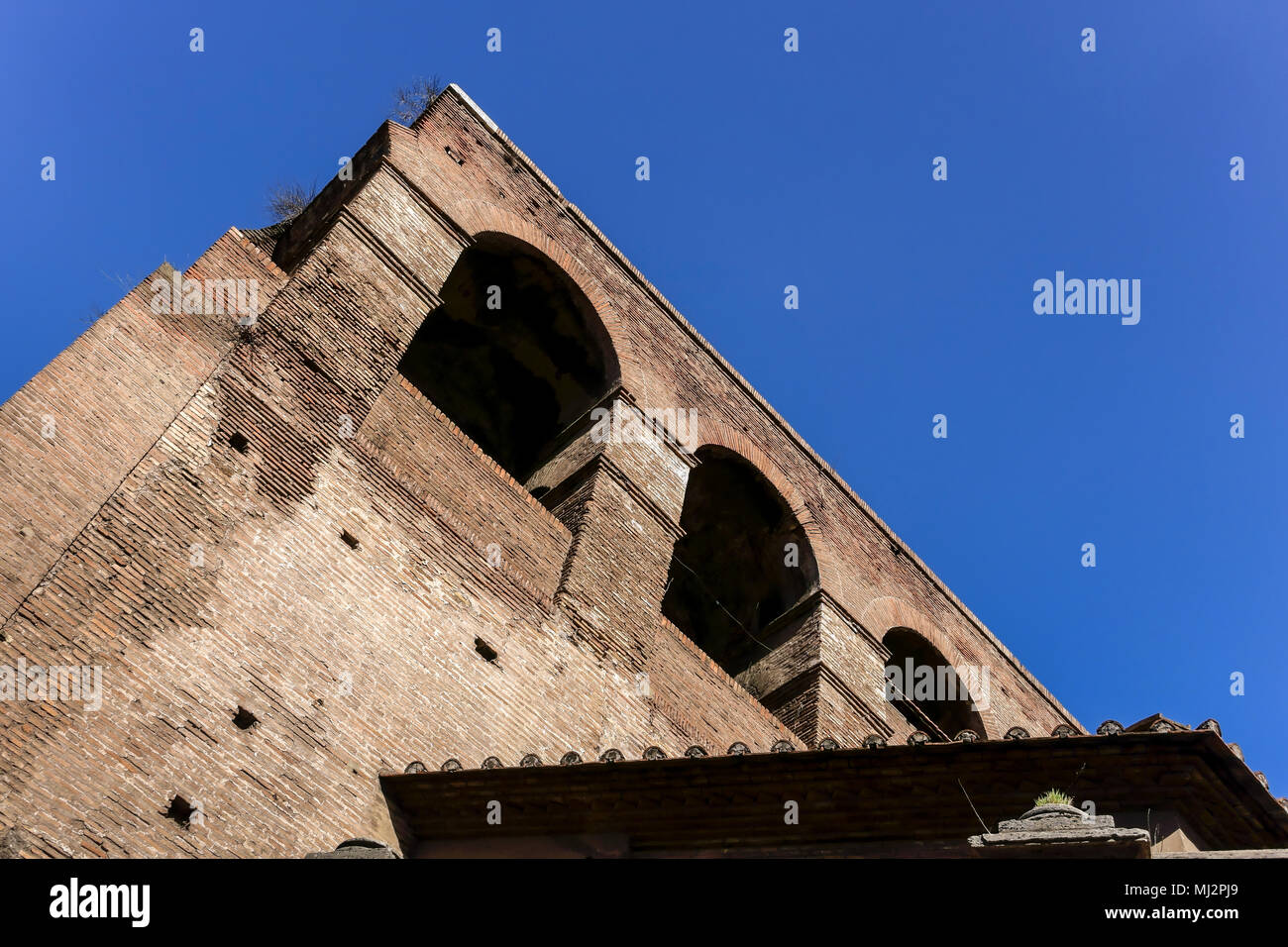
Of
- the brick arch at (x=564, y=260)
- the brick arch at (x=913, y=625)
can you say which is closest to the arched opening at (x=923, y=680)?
the brick arch at (x=913, y=625)

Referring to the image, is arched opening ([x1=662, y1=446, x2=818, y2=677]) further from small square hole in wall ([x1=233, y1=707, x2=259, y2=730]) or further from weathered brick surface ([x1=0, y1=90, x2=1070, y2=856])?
small square hole in wall ([x1=233, y1=707, x2=259, y2=730])

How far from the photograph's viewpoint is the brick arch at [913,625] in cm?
1398

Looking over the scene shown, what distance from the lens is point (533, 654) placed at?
9281 mm

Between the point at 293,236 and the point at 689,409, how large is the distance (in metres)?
4.62

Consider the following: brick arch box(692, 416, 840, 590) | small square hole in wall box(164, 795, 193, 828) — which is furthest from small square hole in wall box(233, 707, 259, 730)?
brick arch box(692, 416, 840, 590)

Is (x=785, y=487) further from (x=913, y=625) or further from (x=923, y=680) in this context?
(x=923, y=680)

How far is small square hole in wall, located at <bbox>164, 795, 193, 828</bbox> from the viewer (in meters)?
6.21

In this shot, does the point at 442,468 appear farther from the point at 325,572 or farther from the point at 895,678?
the point at 895,678

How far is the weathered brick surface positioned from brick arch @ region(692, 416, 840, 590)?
38cm

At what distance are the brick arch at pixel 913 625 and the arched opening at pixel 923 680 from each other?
82 mm

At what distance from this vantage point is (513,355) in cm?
1277

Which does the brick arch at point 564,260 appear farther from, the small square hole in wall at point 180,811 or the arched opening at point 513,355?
the small square hole in wall at point 180,811

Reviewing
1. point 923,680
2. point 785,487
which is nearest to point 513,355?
point 785,487

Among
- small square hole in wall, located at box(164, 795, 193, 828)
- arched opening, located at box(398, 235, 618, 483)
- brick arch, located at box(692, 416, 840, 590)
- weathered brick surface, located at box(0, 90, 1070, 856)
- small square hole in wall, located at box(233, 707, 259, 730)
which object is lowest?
small square hole in wall, located at box(164, 795, 193, 828)
